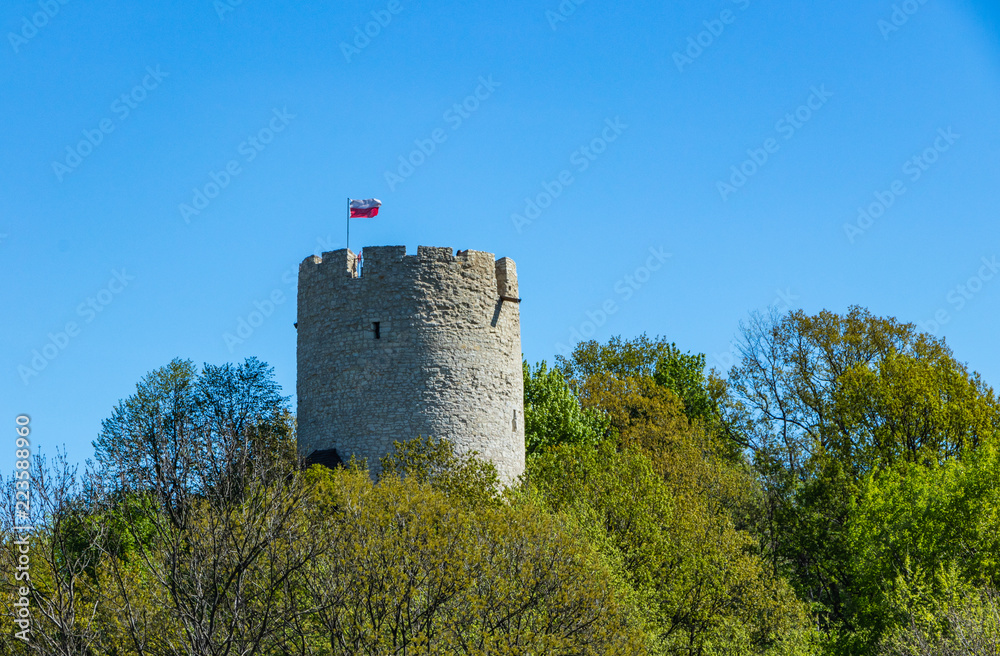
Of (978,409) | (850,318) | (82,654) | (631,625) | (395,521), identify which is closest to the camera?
(82,654)

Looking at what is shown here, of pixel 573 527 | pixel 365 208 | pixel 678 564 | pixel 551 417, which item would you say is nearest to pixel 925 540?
pixel 678 564

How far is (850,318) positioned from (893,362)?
470cm

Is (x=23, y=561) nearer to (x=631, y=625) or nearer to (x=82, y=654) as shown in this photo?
(x=82, y=654)

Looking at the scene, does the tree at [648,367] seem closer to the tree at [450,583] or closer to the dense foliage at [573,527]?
the dense foliage at [573,527]

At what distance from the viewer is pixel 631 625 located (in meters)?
22.2

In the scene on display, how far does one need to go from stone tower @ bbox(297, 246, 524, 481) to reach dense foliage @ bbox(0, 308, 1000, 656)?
0.96 meters

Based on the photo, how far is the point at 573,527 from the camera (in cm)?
2434

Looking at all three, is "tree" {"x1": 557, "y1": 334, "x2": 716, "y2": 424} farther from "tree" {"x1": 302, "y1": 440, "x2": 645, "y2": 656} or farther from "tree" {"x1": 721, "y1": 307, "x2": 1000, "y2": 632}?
"tree" {"x1": 302, "y1": 440, "x2": 645, "y2": 656}

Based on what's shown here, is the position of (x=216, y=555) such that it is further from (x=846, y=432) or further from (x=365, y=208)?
(x=846, y=432)

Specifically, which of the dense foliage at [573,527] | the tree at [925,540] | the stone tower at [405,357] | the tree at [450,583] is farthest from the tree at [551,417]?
the tree at [450,583]

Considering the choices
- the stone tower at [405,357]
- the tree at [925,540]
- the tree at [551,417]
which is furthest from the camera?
the tree at [551,417]

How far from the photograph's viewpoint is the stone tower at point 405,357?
28031 mm

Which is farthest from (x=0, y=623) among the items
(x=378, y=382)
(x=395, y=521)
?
(x=378, y=382)

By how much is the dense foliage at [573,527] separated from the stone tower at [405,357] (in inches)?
37.9
